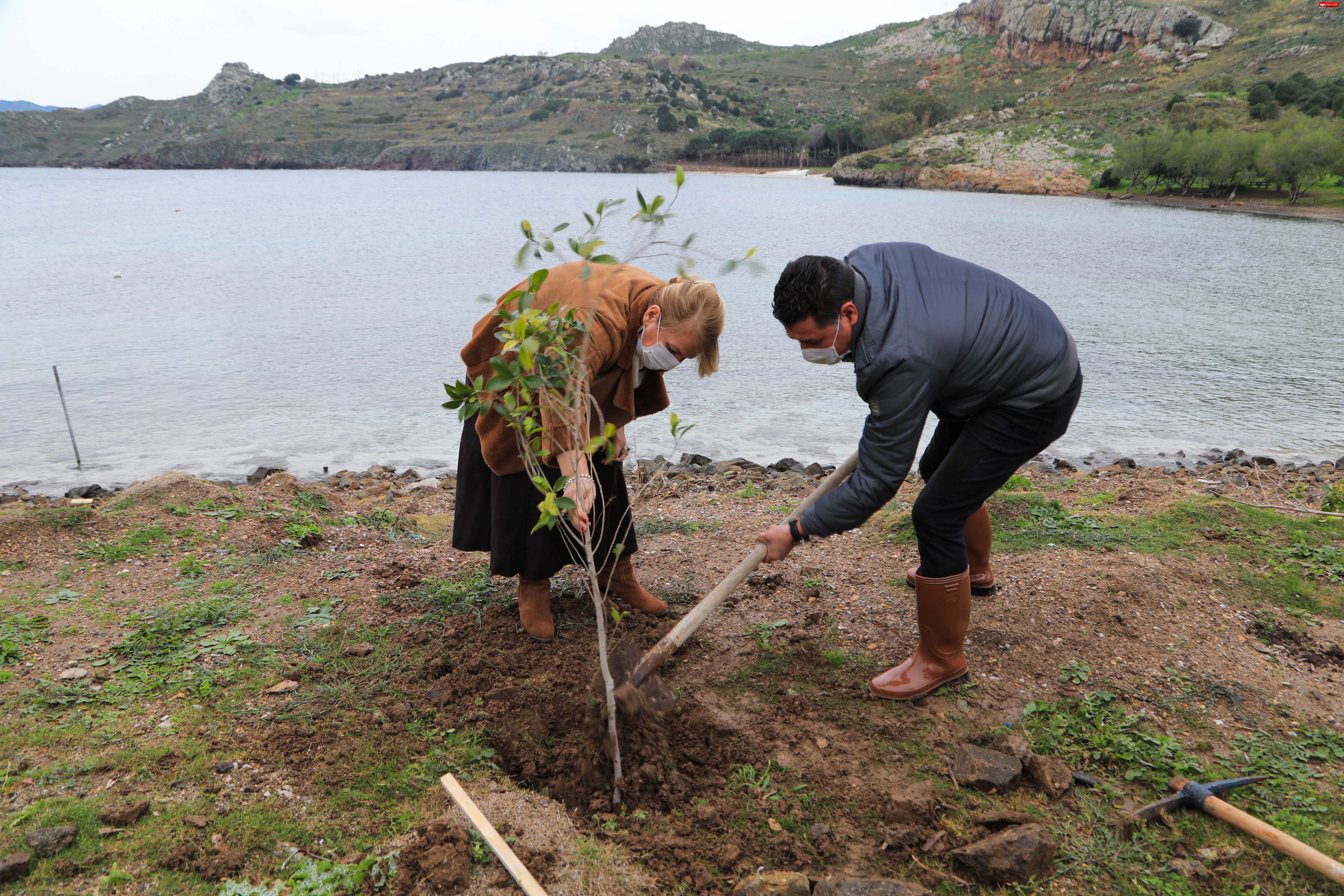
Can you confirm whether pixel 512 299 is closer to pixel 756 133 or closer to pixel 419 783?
pixel 419 783

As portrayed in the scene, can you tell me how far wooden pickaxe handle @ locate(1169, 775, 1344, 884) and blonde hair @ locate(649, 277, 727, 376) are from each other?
245 centimetres

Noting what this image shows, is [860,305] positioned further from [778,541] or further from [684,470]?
[684,470]

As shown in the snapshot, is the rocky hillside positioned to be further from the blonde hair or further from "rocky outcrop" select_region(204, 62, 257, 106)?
the blonde hair

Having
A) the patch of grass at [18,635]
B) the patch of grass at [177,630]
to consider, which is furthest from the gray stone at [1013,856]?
the patch of grass at [18,635]

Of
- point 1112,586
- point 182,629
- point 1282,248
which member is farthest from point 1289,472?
point 1282,248

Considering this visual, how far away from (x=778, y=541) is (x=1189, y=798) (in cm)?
177

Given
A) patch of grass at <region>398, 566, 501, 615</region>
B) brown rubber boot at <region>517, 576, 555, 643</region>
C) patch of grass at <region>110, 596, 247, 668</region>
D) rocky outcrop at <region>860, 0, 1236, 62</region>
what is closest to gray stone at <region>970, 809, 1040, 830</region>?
brown rubber boot at <region>517, 576, 555, 643</region>

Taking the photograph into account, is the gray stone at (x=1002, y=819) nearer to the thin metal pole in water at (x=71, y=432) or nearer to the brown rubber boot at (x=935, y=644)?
the brown rubber boot at (x=935, y=644)

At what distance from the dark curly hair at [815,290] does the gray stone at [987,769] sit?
188 cm

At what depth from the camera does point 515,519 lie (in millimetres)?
3863

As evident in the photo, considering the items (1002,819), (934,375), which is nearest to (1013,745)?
(1002,819)

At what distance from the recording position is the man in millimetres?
2863

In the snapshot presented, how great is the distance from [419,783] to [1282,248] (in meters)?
35.4

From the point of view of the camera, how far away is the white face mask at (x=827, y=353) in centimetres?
290
